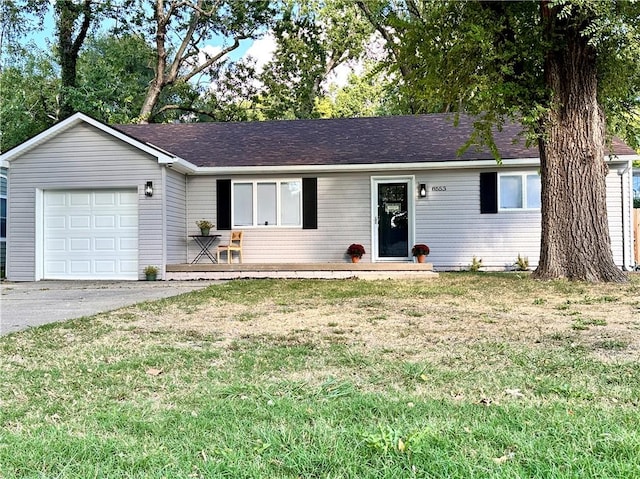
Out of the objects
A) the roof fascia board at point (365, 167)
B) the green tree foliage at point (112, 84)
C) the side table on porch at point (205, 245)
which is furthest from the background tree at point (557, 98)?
the green tree foliage at point (112, 84)

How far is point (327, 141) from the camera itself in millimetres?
12516

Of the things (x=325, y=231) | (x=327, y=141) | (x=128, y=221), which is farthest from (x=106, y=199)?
(x=327, y=141)

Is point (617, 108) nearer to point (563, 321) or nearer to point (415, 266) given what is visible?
point (415, 266)

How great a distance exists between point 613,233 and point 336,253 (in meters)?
6.17

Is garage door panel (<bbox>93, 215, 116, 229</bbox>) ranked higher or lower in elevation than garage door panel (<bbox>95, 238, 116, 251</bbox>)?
higher

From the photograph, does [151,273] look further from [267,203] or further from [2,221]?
[2,221]

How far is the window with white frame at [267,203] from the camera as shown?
445 inches

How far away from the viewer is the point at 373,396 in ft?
8.38

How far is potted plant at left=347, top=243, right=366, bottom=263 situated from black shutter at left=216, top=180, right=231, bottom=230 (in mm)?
2900

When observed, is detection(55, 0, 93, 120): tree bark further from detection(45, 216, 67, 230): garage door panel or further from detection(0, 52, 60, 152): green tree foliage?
detection(45, 216, 67, 230): garage door panel

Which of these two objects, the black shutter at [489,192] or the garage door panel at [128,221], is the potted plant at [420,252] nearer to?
the black shutter at [489,192]

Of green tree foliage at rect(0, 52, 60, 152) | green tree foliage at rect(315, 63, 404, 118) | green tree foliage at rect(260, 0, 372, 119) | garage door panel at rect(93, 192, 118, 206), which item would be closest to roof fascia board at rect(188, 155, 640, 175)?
garage door panel at rect(93, 192, 118, 206)

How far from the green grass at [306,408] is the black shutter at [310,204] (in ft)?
22.9

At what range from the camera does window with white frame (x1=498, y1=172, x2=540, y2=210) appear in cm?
1084
